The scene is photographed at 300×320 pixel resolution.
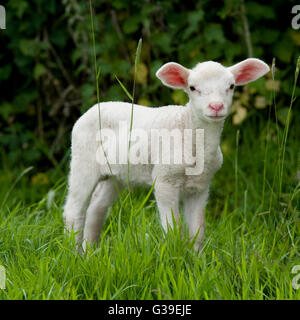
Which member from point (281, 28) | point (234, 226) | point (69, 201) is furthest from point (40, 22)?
point (234, 226)

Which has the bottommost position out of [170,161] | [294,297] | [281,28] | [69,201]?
[294,297]

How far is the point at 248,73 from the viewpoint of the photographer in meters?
3.31

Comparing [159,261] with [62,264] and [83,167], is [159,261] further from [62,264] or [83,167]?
[83,167]

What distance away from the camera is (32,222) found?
416 cm

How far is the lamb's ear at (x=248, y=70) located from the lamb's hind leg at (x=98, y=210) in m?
1.19

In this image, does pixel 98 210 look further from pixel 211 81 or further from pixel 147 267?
pixel 211 81

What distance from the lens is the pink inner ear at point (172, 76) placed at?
3.21 m

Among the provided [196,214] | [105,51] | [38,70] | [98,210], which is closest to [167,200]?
[196,214]

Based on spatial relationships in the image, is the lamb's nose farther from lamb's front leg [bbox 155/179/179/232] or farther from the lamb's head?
lamb's front leg [bbox 155/179/179/232]

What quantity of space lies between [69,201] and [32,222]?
476mm

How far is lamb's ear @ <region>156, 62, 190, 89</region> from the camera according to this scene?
3195 mm

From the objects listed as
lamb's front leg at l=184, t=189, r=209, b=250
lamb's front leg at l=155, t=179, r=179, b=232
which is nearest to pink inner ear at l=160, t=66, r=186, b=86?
lamb's front leg at l=155, t=179, r=179, b=232

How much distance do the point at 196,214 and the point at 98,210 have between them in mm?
846

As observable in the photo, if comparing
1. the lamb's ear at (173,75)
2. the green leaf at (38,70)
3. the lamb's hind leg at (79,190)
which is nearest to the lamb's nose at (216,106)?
the lamb's ear at (173,75)
